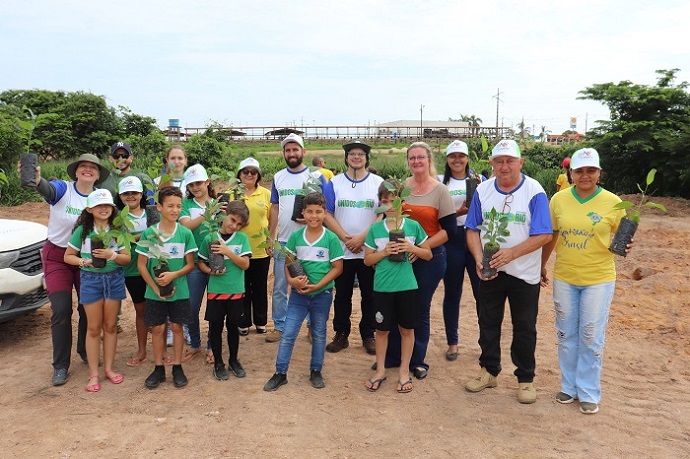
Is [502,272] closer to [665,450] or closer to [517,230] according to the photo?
[517,230]

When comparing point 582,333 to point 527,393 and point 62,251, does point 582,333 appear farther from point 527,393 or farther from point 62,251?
point 62,251

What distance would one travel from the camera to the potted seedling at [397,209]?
4031 mm

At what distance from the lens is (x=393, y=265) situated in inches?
166

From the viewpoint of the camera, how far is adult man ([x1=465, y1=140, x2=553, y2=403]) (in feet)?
12.7

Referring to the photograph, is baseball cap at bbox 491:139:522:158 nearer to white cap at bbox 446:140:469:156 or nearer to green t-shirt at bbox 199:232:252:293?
white cap at bbox 446:140:469:156

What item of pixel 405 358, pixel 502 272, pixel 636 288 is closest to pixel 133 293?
pixel 405 358

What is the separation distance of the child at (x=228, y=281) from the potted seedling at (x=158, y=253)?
0.36 meters

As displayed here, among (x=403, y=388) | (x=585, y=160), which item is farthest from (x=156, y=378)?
(x=585, y=160)

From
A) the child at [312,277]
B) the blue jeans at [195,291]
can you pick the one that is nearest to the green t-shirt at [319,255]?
the child at [312,277]

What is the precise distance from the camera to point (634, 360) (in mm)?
5223

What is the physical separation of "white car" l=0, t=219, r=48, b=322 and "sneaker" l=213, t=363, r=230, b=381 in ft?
7.74

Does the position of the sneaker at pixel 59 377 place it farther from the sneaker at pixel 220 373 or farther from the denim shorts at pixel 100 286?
the sneaker at pixel 220 373

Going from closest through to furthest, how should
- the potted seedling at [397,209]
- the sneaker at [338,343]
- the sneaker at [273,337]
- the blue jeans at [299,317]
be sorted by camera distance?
1. the potted seedling at [397,209]
2. the blue jeans at [299,317]
3. the sneaker at [338,343]
4. the sneaker at [273,337]

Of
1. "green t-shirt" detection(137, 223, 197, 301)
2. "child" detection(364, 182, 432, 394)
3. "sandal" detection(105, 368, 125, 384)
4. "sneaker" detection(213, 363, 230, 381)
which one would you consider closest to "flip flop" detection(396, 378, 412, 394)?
"child" detection(364, 182, 432, 394)
